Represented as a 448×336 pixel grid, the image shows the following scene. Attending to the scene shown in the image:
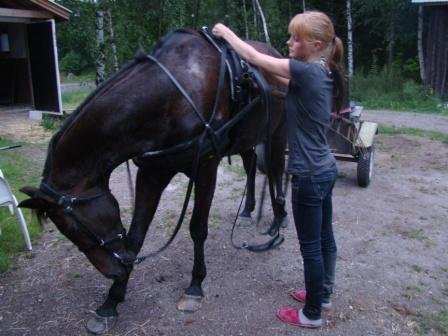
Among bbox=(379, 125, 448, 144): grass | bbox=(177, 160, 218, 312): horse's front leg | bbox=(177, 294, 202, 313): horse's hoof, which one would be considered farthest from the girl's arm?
bbox=(379, 125, 448, 144): grass

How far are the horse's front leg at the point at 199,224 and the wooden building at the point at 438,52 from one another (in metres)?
12.2

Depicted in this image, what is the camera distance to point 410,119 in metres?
10.3

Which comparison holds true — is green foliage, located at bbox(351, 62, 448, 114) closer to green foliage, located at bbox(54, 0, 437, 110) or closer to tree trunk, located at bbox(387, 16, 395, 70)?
green foliage, located at bbox(54, 0, 437, 110)

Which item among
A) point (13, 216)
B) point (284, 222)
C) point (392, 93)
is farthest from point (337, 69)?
point (392, 93)

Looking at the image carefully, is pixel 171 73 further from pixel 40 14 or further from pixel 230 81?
pixel 40 14

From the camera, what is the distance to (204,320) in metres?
2.77

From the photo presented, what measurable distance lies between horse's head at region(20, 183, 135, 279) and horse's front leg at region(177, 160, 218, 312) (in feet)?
1.73

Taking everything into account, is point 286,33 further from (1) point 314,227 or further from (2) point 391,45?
(1) point 314,227

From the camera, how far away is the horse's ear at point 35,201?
2128 millimetres

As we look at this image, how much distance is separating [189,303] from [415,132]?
6.81 m

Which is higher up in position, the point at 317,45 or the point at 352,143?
the point at 317,45

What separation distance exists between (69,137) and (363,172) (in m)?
3.79

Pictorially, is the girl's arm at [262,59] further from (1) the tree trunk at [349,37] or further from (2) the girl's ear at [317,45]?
(1) the tree trunk at [349,37]

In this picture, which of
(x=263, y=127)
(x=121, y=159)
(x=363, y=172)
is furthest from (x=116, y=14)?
(x=121, y=159)
